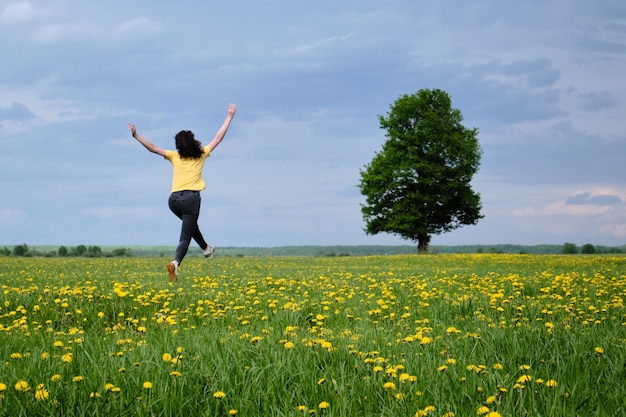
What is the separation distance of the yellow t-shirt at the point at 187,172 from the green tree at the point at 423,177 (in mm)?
32219

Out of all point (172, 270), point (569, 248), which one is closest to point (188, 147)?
point (172, 270)

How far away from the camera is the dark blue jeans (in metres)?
11.6

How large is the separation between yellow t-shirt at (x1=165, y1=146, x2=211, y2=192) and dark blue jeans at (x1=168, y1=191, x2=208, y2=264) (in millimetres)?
129

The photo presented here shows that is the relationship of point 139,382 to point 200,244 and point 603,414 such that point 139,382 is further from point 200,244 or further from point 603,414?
point 200,244

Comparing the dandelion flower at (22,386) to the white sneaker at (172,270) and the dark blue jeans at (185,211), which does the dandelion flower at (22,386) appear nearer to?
the white sneaker at (172,270)

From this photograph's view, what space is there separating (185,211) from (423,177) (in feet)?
114

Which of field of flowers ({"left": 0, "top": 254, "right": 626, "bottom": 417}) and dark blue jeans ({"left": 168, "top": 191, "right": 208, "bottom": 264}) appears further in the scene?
dark blue jeans ({"left": 168, "top": 191, "right": 208, "bottom": 264})

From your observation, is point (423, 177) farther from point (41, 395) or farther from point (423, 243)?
point (41, 395)

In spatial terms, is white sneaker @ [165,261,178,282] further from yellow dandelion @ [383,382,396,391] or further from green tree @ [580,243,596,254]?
green tree @ [580,243,596,254]

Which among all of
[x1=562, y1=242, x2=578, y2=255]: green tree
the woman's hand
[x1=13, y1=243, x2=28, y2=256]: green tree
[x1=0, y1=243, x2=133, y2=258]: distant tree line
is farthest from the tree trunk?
the woman's hand

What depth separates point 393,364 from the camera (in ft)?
14.5

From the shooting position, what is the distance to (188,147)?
38.0 ft

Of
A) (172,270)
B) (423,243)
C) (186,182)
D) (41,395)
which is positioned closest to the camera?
(41,395)

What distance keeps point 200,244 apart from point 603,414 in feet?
33.6
